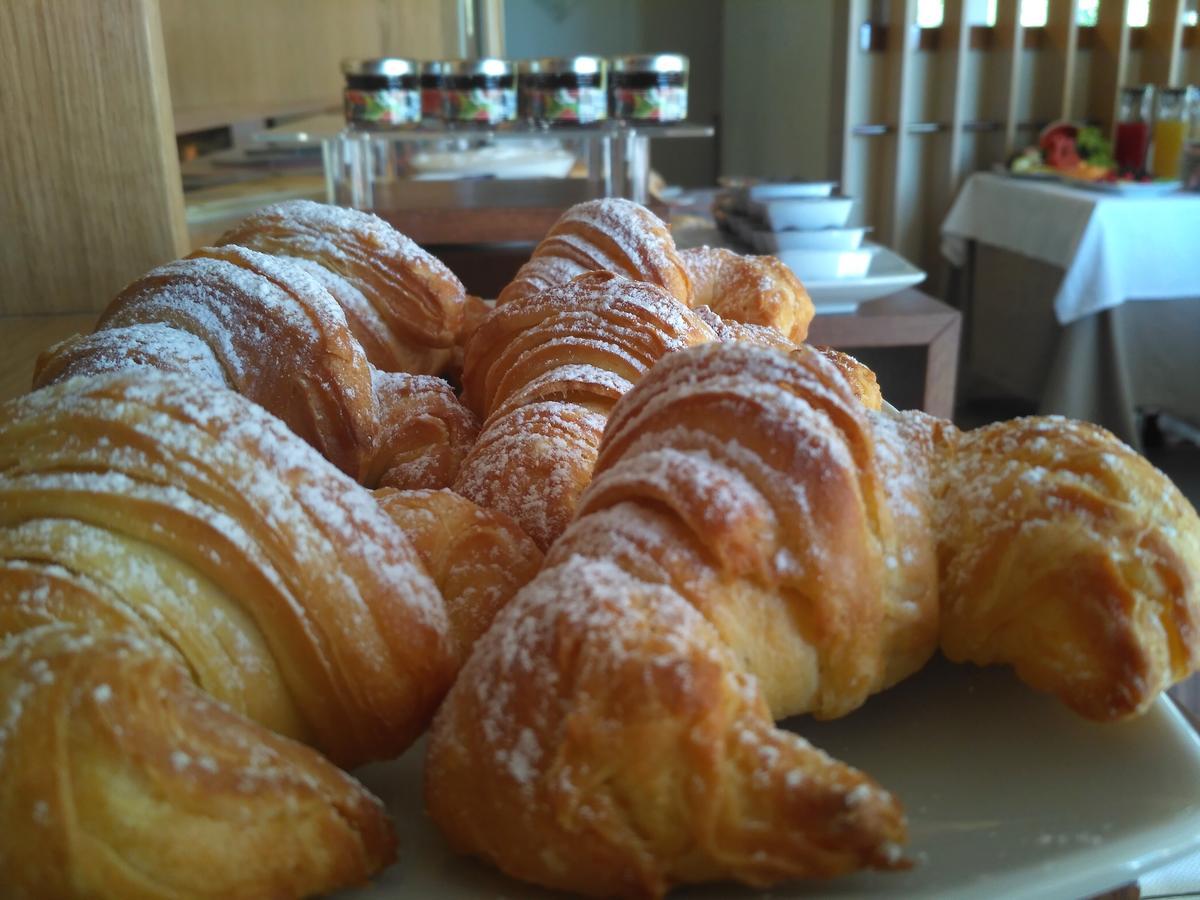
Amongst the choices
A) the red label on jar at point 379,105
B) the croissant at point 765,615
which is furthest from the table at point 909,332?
the croissant at point 765,615

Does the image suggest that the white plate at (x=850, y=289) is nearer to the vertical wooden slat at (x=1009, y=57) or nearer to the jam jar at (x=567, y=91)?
the jam jar at (x=567, y=91)

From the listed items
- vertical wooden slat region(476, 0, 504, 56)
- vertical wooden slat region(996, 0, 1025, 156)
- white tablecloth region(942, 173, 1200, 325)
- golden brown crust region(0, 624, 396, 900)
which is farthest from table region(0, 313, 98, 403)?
vertical wooden slat region(476, 0, 504, 56)

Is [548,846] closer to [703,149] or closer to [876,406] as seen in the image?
[876,406]

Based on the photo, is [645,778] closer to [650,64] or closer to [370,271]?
[370,271]

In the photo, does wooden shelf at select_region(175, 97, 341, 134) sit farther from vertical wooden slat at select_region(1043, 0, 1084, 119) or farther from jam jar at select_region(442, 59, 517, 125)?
vertical wooden slat at select_region(1043, 0, 1084, 119)

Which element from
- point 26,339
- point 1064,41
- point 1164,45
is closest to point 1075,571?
point 26,339

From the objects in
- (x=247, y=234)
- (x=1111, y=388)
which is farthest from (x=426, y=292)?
(x=1111, y=388)
